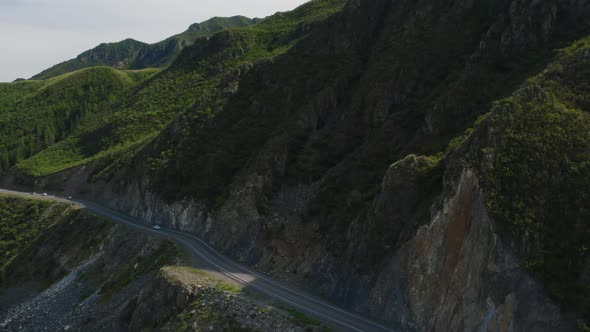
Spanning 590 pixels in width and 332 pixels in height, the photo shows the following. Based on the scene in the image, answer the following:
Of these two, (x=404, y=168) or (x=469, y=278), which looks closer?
(x=469, y=278)

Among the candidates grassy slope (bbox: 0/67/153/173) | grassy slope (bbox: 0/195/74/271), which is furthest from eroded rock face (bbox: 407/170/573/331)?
grassy slope (bbox: 0/67/153/173)

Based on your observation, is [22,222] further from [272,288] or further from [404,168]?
[404,168]

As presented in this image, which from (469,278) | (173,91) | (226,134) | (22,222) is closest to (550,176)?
(469,278)

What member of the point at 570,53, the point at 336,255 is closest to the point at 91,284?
the point at 336,255

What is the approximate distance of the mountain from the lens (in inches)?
1014

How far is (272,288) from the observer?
126ft

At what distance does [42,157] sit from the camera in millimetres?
99312

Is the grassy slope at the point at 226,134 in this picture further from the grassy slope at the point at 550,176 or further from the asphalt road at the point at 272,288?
the grassy slope at the point at 550,176

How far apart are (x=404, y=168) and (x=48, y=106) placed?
416 feet

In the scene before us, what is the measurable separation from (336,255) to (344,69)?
30.7 metres

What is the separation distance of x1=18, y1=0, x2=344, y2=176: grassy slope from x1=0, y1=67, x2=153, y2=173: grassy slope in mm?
13379

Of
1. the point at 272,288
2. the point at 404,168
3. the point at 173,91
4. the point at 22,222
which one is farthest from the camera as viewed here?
the point at 173,91

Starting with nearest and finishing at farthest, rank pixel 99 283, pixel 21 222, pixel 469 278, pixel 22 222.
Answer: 1. pixel 469 278
2. pixel 99 283
3. pixel 22 222
4. pixel 21 222

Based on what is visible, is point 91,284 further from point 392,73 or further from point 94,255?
point 392,73
